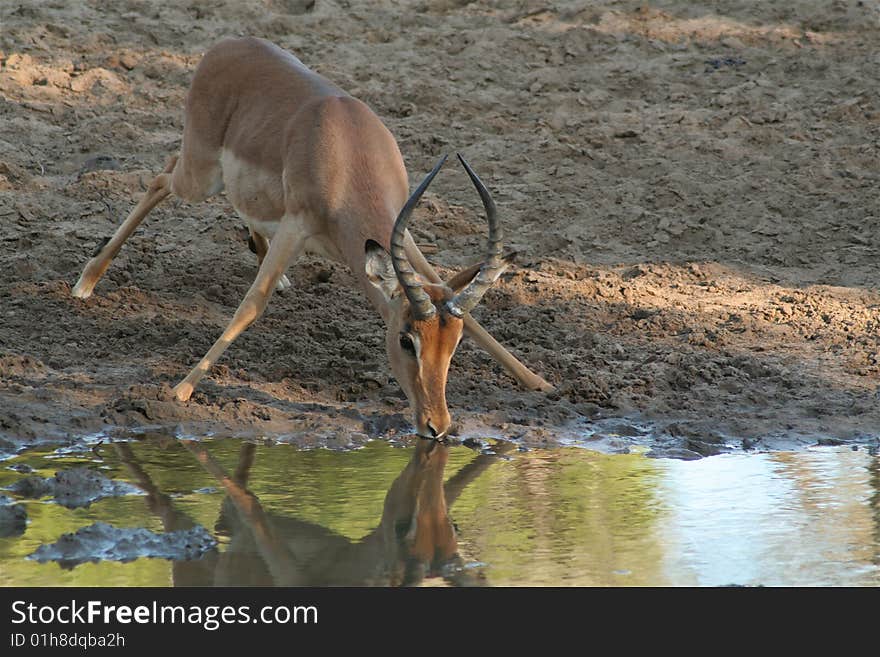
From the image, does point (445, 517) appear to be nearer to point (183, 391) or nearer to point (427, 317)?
point (427, 317)

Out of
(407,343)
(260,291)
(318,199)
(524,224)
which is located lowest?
(524,224)

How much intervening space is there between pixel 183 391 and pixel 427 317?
169 cm

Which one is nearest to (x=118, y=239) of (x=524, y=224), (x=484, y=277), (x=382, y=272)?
(x=382, y=272)

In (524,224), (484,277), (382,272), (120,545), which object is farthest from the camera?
(524,224)

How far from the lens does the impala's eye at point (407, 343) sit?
658 centimetres

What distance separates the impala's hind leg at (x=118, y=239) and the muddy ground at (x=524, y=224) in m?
0.11

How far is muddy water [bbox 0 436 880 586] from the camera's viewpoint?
5285mm

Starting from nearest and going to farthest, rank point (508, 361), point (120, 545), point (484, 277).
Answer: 1. point (120, 545)
2. point (484, 277)
3. point (508, 361)

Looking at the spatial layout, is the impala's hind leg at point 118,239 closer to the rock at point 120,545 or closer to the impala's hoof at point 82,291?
the impala's hoof at point 82,291

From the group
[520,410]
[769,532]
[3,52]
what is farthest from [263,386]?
[3,52]

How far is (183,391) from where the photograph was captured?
24.6 ft

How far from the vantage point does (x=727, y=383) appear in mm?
7957

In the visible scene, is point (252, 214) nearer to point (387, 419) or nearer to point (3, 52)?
point (387, 419)

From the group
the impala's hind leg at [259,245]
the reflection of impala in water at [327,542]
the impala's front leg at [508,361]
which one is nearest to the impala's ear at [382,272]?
the reflection of impala in water at [327,542]
